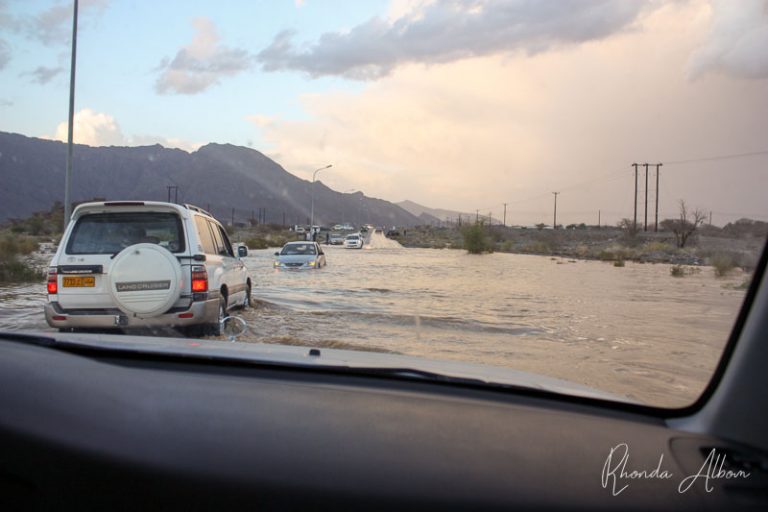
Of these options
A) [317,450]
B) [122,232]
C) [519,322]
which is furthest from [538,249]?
[317,450]

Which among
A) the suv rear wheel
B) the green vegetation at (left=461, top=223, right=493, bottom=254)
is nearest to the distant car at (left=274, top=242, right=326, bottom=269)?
the suv rear wheel

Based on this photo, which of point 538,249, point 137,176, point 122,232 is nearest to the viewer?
point 122,232

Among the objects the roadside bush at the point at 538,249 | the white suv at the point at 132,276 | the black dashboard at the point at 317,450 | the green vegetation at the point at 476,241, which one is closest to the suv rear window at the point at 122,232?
the white suv at the point at 132,276

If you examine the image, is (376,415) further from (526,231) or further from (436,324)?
(526,231)

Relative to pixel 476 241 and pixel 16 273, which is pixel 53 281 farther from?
pixel 476 241

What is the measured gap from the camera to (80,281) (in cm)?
776

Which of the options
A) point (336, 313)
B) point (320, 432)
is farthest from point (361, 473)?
point (336, 313)

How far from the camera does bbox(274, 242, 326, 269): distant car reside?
81.7ft

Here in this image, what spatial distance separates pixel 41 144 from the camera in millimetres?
44594

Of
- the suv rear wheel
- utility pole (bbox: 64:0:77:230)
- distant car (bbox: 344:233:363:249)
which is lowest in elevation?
the suv rear wheel

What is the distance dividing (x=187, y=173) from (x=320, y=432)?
199 ft

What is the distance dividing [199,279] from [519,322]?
25.4 ft

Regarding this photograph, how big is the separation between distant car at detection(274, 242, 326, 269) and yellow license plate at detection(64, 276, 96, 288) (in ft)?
52.8

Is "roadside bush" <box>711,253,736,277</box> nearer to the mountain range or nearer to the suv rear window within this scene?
the suv rear window
